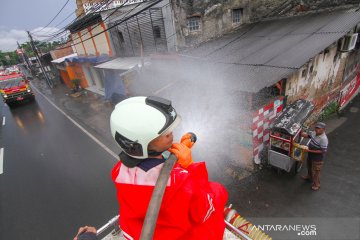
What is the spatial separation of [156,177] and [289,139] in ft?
16.6

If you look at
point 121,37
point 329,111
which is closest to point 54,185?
point 329,111

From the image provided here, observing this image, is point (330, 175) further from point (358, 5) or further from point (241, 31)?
point (241, 31)

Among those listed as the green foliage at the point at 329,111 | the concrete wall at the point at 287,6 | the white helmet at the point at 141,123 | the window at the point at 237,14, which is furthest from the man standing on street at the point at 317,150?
the window at the point at 237,14

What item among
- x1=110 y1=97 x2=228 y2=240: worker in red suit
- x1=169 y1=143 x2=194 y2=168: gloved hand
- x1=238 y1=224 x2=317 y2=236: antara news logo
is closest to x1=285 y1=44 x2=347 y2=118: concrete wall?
x1=238 y1=224 x2=317 y2=236: antara news logo

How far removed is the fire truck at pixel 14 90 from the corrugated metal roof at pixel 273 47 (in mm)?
18451

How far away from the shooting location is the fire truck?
64.9 feet

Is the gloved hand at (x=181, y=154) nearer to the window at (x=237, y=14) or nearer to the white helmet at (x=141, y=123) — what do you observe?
the white helmet at (x=141, y=123)

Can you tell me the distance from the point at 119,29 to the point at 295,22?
1090cm

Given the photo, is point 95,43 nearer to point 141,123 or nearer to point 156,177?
point 141,123

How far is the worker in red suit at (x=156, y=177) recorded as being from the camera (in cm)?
137

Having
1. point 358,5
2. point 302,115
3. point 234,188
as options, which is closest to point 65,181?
point 234,188

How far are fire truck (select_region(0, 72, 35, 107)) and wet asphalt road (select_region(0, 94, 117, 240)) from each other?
29.1 feet

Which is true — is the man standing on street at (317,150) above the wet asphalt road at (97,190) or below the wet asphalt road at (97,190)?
above

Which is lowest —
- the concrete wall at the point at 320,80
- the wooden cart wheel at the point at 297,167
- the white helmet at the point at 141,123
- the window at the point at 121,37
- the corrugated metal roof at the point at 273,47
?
the wooden cart wheel at the point at 297,167
